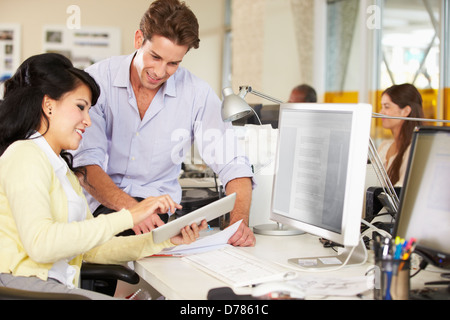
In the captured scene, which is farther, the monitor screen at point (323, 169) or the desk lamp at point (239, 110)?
the desk lamp at point (239, 110)

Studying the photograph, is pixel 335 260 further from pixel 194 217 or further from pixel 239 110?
pixel 239 110

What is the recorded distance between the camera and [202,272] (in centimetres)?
134

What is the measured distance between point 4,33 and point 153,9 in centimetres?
443

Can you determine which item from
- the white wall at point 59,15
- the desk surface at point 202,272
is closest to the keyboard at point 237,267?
the desk surface at point 202,272

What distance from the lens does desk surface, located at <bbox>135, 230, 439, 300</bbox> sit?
3.93 ft

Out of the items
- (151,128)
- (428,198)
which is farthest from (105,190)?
(428,198)

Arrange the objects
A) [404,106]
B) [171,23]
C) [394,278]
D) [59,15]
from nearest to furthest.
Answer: [394,278] → [171,23] → [404,106] → [59,15]

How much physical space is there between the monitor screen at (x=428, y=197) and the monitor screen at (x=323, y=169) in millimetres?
123

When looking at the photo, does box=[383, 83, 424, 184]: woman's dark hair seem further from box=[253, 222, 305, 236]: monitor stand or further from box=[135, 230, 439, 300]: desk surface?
box=[135, 230, 439, 300]: desk surface

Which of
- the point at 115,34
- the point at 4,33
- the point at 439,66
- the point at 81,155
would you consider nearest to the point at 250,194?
the point at 81,155

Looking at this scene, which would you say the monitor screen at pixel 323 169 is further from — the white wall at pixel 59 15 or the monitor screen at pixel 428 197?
the white wall at pixel 59 15

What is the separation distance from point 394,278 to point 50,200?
841mm

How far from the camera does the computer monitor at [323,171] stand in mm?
1264

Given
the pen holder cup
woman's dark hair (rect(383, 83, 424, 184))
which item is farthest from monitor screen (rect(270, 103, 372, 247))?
woman's dark hair (rect(383, 83, 424, 184))
